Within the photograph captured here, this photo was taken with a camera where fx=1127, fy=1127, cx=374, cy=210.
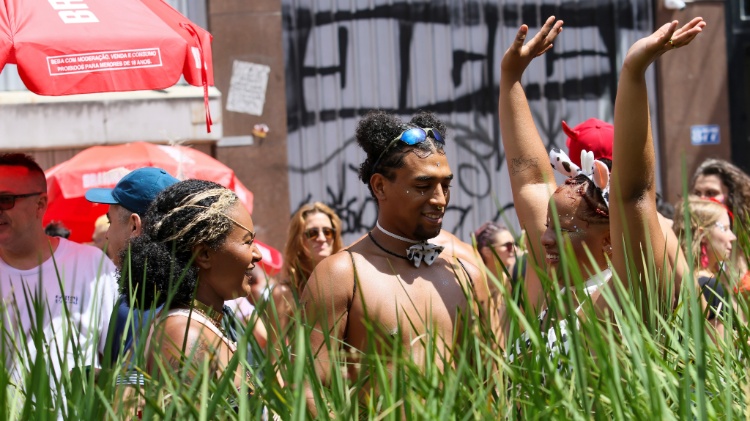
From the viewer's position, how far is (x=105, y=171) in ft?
21.4

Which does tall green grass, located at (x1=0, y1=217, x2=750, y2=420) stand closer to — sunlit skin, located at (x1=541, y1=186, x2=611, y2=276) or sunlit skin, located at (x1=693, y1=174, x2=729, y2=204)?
sunlit skin, located at (x1=541, y1=186, x2=611, y2=276)

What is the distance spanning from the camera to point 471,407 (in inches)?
73.5

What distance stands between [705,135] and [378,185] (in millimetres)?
8151

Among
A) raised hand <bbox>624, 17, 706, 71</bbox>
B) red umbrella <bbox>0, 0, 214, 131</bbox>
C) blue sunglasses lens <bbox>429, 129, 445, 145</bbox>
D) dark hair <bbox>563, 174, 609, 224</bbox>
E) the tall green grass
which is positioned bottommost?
the tall green grass

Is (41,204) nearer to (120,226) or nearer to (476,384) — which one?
(120,226)

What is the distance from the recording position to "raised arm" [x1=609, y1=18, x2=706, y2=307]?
243 centimetres

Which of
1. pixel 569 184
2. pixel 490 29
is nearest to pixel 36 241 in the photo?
pixel 569 184

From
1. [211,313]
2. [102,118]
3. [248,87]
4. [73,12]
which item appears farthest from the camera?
[248,87]

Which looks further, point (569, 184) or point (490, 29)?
point (490, 29)

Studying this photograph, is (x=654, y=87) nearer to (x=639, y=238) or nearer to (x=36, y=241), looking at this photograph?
(x=36, y=241)

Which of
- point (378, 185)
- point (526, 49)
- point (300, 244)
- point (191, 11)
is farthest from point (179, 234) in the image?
point (191, 11)

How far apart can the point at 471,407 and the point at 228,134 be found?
8567mm

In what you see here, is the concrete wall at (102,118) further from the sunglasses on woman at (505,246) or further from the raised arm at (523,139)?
the raised arm at (523,139)

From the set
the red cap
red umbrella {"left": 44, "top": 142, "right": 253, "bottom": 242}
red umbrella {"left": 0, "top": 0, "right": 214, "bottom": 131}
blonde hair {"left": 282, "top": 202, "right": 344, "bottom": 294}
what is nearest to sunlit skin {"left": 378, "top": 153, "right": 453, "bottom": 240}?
the red cap
